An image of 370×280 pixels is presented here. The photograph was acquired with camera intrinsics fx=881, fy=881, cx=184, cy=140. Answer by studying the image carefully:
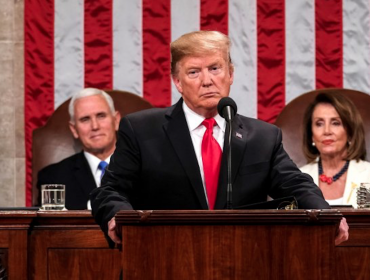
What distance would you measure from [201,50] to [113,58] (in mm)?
2802

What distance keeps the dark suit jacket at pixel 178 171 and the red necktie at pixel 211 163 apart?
0.16ft

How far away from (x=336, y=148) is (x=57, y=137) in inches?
70.1

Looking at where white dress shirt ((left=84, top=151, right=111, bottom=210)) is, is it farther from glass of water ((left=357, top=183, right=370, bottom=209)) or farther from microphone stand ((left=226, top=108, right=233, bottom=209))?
microphone stand ((left=226, top=108, right=233, bottom=209))

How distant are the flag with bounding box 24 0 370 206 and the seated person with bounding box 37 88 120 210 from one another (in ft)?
1.43

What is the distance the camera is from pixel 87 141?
5.50m

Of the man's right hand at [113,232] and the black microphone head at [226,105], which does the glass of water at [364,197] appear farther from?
the man's right hand at [113,232]

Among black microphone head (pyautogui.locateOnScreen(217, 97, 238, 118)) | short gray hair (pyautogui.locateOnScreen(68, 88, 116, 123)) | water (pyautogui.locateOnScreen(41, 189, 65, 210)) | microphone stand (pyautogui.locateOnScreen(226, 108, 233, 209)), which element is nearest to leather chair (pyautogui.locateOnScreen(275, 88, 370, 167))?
short gray hair (pyautogui.locateOnScreen(68, 88, 116, 123))

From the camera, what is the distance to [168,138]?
11.0 ft

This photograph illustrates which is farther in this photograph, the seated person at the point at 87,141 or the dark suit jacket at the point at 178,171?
the seated person at the point at 87,141

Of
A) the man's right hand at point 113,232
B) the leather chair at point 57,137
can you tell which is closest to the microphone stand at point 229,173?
the man's right hand at point 113,232

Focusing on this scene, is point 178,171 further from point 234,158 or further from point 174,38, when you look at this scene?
point 174,38

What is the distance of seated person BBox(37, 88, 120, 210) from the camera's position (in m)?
5.40

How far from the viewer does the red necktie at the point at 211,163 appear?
10.8 feet

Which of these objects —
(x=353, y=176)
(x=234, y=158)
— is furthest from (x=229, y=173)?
(x=353, y=176)
